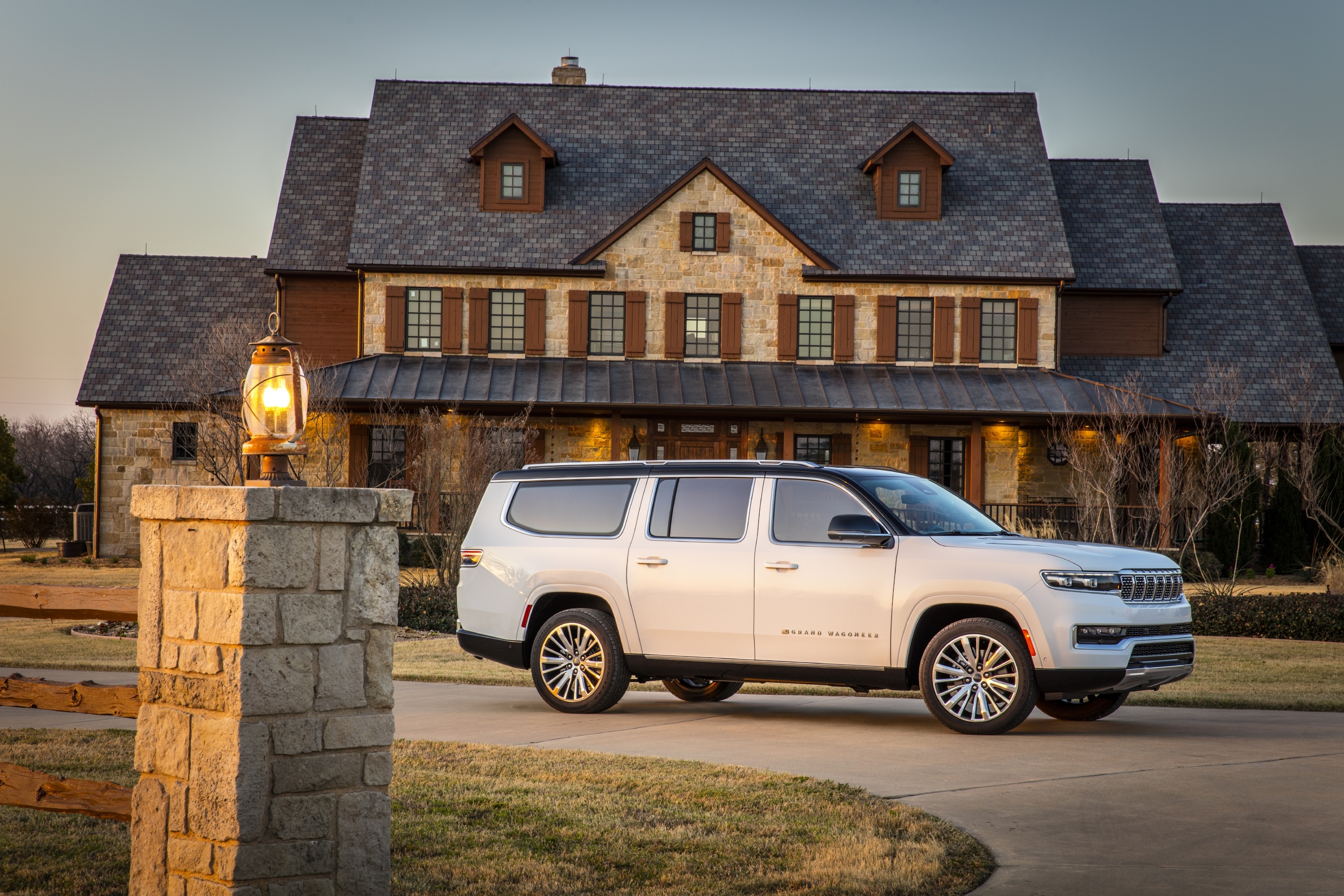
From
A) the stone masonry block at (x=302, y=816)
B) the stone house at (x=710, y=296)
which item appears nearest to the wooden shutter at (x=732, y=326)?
the stone house at (x=710, y=296)

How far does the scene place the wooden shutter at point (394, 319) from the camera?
30453 millimetres

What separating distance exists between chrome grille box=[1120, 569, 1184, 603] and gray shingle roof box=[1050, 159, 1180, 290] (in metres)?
24.0

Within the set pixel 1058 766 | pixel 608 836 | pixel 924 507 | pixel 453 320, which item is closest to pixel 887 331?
pixel 453 320

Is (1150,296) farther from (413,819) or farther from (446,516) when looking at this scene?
(413,819)

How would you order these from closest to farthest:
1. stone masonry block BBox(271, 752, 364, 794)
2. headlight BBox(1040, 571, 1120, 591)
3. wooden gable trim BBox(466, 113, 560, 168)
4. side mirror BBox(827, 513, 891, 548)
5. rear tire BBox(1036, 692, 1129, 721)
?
stone masonry block BBox(271, 752, 364, 794), headlight BBox(1040, 571, 1120, 591), side mirror BBox(827, 513, 891, 548), rear tire BBox(1036, 692, 1129, 721), wooden gable trim BBox(466, 113, 560, 168)

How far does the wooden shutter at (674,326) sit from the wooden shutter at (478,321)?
3.99 m

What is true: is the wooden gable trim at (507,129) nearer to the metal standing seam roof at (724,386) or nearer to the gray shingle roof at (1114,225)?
the metal standing seam roof at (724,386)

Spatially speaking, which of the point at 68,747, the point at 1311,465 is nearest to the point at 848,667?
the point at 68,747

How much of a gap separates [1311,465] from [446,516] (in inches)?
644

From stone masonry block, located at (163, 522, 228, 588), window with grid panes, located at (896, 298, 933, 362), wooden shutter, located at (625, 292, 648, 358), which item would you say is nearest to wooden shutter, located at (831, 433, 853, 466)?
window with grid panes, located at (896, 298, 933, 362)

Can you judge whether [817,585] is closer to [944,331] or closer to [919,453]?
[919,453]

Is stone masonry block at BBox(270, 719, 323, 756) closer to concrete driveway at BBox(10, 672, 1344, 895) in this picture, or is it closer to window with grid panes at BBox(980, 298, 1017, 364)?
concrete driveway at BBox(10, 672, 1344, 895)

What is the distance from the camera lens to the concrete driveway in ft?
19.1

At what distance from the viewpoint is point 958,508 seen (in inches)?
406
